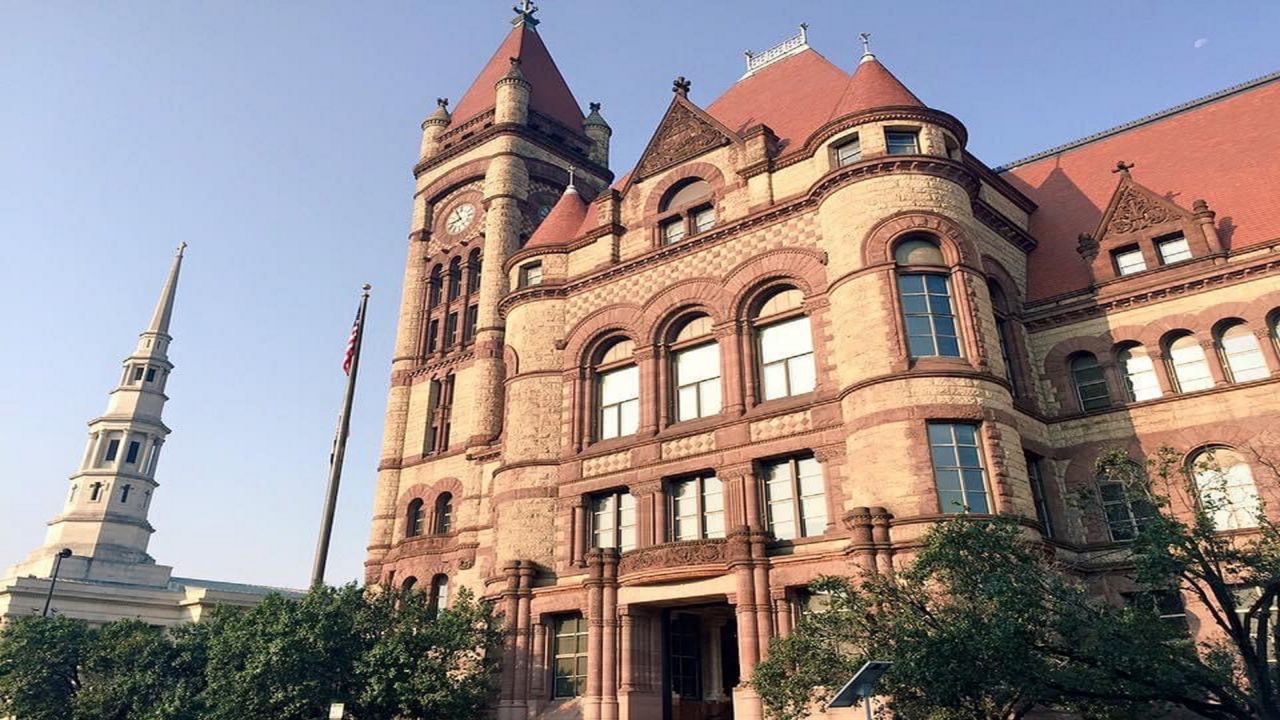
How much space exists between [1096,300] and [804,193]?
9274 millimetres

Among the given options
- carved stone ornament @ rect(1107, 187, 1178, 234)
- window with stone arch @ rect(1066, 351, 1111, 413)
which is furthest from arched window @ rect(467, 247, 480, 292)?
carved stone ornament @ rect(1107, 187, 1178, 234)

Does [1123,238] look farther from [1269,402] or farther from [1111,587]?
[1111,587]

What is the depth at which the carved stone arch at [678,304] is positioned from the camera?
27.2 meters

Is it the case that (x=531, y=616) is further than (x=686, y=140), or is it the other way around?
(x=686, y=140)

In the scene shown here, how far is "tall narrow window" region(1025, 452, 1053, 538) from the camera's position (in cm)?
2294

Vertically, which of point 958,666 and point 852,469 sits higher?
point 852,469

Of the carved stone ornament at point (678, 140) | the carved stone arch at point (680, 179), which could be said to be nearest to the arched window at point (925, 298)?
the carved stone arch at point (680, 179)

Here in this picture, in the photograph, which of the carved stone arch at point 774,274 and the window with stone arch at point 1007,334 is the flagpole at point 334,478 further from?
the window with stone arch at point 1007,334

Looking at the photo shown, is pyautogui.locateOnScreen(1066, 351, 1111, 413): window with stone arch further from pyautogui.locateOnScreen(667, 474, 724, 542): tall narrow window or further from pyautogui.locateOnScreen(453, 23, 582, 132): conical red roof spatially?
pyautogui.locateOnScreen(453, 23, 582, 132): conical red roof

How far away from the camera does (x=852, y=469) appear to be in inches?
856

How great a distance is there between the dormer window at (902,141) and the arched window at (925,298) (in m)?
3.17

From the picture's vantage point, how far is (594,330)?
2981 cm

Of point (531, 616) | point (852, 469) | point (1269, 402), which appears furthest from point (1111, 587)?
point (531, 616)

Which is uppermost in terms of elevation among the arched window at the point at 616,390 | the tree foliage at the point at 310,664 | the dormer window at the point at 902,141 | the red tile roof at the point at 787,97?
the red tile roof at the point at 787,97
